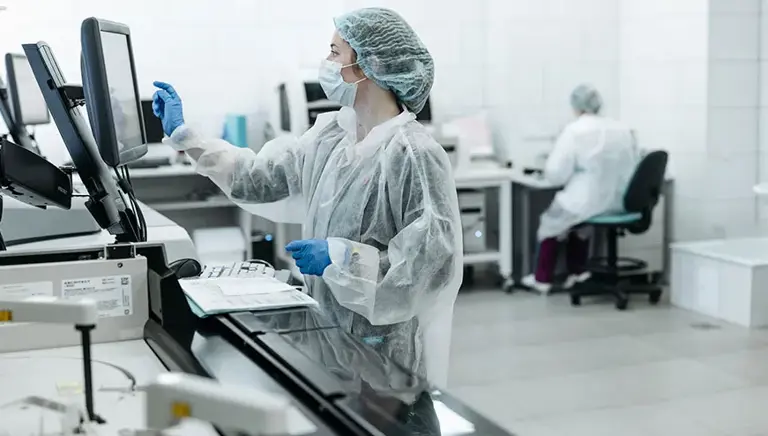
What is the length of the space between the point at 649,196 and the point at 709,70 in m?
0.88

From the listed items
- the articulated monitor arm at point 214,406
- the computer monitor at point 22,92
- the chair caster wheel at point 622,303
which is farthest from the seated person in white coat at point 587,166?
the articulated monitor arm at point 214,406

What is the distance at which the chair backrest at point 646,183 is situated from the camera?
4.81m

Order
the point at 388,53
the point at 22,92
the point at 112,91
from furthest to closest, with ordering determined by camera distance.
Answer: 1. the point at 22,92
2. the point at 388,53
3. the point at 112,91

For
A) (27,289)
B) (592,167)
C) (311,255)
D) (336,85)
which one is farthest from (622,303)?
(27,289)

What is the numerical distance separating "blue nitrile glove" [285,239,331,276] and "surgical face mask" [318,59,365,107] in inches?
17.4

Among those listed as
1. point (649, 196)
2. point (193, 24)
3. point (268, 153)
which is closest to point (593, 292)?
point (649, 196)

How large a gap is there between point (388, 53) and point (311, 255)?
579 millimetres

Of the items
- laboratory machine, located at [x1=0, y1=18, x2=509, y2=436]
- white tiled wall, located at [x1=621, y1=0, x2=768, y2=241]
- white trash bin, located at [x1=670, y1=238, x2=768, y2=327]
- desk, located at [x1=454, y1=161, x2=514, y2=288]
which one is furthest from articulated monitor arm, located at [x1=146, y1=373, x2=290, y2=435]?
white tiled wall, located at [x1=621, y1=0, x2=768, y2=241]

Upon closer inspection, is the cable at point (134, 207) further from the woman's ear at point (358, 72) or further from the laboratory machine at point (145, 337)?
the woman's ear at point (358, 72)

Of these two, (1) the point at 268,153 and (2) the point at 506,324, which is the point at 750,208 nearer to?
(2) the point at 506,324

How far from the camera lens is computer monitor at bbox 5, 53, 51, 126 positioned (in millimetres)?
3344

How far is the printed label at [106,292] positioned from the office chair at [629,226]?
365 cm

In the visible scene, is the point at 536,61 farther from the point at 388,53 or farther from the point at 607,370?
the point at 388,53

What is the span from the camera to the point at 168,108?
2.19m
